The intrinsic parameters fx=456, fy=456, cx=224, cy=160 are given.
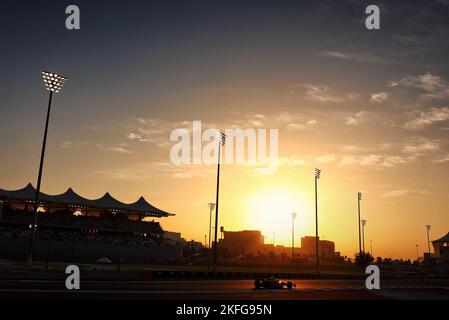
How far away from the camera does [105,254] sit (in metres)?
76.4

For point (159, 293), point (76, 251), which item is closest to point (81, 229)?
point (76, 251)

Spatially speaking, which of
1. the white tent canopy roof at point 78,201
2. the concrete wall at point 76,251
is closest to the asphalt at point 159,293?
the concrete wall at point 76,251

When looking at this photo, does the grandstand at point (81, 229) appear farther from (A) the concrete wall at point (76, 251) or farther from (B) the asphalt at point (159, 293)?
(B) the asphalt at point (159, 293)

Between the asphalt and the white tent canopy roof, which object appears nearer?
the asphalt

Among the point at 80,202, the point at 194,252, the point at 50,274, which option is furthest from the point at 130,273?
the point at 194,252

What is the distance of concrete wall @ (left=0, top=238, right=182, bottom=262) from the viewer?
6781cm

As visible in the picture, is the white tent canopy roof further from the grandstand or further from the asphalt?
the asphalt

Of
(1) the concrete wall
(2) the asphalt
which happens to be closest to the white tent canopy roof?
(1) the concrete wall

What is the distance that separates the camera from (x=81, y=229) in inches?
3287

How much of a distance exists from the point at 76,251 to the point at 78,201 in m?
11.8
